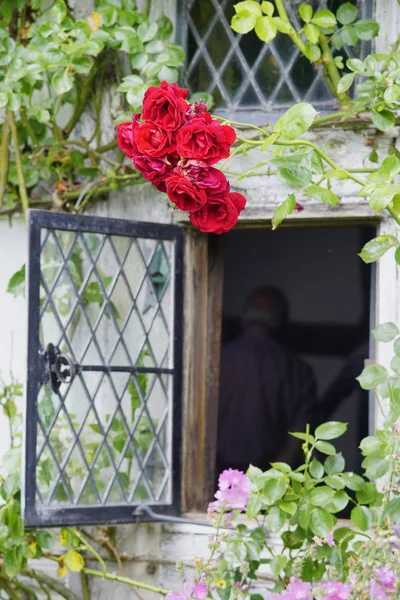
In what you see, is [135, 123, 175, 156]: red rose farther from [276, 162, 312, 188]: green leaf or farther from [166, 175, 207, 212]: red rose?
[276, 162, 312, 188]: green leaf

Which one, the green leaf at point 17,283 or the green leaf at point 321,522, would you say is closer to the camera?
the green leaf at point 321,522

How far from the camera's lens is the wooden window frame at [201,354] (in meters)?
3.79

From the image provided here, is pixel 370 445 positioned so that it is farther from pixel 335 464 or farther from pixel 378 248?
pixel 378 248

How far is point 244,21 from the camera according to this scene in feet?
10.1

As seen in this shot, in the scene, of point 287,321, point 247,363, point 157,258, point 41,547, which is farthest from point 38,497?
point 287,321

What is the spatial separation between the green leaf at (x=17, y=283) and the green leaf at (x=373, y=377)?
149 cm

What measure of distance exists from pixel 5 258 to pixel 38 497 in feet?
3.36

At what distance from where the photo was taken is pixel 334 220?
363 centimetres

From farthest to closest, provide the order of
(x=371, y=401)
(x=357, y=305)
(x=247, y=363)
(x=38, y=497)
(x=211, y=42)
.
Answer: (x=357, y=305)
(x=247, y=363)
(x=211, y=42)
(x=371, y=401)
(x=38, y=497)

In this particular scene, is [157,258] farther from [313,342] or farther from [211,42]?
[313,342]

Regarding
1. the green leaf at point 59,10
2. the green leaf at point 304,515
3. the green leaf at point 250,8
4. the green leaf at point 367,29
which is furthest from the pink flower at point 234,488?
the green leaf at point 59,10

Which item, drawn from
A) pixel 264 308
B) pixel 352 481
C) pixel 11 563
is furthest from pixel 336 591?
pixel 264 308

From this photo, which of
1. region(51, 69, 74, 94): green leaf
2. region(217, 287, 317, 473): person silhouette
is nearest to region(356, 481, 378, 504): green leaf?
region(51, 69, 74, 94): green leaf

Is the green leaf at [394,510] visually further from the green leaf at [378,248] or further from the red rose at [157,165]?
the red rose at [157,165]
